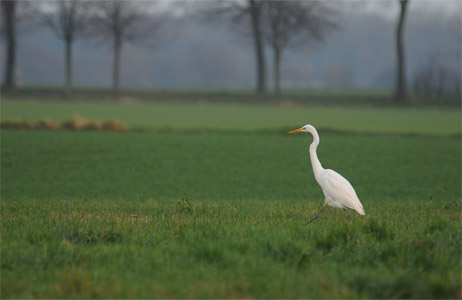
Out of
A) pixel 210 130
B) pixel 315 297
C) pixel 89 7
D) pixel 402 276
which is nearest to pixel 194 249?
pixel 315 297

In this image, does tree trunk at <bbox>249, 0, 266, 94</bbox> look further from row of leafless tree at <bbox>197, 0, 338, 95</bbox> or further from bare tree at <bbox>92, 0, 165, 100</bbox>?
bare tree at <bbox>92, 0, 165, 100</bbox>

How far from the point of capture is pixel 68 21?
203ft

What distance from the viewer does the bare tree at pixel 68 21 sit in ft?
201

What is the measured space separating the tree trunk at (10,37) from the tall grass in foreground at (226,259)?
6088 centimetres

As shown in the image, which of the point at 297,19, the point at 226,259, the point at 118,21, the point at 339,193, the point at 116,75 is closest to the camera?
the point at 226,259

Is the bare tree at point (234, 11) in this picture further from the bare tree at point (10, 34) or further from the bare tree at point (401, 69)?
the bare tree at point (10, 34)

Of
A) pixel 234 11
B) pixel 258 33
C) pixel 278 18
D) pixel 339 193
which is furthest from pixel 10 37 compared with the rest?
pixel 339 193

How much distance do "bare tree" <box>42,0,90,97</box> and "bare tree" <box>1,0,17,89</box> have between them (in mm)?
5142

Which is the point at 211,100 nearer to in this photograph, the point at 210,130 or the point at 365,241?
the point at 210,130

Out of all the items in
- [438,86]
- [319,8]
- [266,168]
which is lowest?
[266,168]

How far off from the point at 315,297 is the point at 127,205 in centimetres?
638

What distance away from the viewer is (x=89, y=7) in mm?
63750

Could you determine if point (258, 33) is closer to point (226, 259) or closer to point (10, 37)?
point (10, 37)

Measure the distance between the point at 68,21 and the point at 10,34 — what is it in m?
8.95
